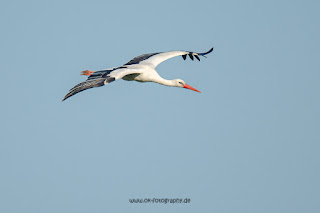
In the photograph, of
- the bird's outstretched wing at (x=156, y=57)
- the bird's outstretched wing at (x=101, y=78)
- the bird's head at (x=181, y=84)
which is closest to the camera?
the bird's outstretched wing at (x=101, y=78)

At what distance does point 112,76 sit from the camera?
21.1 m

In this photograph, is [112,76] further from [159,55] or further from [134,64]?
[159,55]

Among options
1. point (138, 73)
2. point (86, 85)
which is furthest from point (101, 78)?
point (138, 73)

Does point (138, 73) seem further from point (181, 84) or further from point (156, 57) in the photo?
point (181, 84)

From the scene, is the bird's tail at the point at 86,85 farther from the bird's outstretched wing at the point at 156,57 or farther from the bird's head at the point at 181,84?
the bird's head at the point at 181,84

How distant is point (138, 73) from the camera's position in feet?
78.4

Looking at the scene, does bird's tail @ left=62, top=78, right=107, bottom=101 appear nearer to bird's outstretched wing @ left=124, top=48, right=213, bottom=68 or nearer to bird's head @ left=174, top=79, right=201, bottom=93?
bird's outstretched wing @ left=124, top=48, right=213, bottom=68

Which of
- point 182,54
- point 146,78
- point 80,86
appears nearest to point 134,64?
point 146,78

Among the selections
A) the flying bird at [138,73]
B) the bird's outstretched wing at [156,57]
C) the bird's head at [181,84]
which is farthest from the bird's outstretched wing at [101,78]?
the bird's head at [181,84]

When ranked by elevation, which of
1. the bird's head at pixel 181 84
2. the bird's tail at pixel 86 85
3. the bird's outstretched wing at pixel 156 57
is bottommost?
the bird's tail at pixel 86 85

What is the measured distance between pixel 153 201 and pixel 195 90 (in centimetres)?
603

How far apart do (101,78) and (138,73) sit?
3.11 meters

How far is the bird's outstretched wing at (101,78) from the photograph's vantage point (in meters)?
19.9

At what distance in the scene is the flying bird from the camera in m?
20.5
